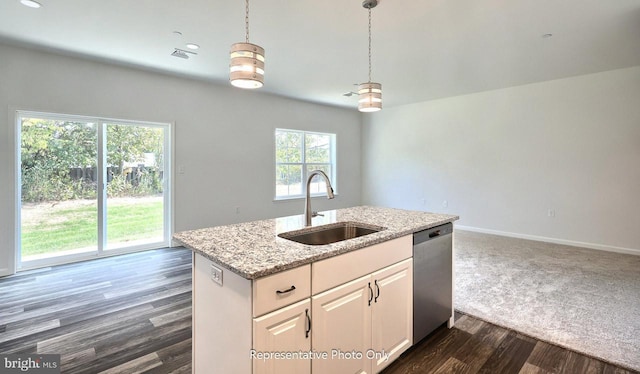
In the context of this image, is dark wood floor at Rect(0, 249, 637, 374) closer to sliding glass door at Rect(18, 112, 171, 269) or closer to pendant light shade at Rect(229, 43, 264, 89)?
sliding glass door at Rect(18, 112, 171, 269)

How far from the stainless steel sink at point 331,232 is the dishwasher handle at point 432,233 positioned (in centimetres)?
26

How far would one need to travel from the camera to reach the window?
631 centimetres

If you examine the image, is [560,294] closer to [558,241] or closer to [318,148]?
[558,241]

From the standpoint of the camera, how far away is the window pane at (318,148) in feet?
22.5

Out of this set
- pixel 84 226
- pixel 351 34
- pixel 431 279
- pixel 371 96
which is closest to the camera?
pixel 431 279

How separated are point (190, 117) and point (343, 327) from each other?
14.4ft

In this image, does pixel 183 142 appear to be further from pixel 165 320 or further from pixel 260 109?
pixel 165 320

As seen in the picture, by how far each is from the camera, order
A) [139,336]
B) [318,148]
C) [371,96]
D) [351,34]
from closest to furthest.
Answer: [139,336], [371,96], [351,34], [318,148]

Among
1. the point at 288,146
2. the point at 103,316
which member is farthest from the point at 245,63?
the point at 288,146

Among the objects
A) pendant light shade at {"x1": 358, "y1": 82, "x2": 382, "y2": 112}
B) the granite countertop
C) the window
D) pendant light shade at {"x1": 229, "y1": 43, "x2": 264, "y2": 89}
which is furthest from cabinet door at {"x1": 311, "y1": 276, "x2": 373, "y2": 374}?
the window

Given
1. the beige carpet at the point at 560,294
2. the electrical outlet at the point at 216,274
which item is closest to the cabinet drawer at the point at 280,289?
the electrical outlet at the point at 216,274

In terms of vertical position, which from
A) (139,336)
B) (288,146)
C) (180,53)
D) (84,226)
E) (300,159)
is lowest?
(139,336)

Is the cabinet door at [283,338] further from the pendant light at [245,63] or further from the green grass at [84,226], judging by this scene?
the green grass at [84,226]

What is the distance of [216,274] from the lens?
55.7 inches
